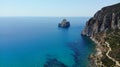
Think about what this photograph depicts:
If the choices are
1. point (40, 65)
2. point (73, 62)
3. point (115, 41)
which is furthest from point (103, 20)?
point (40, 65)

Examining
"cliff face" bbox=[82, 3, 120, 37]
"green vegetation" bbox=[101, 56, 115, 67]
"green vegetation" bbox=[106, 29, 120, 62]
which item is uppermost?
"cliff face" bbox=[82, 3, 120, 37]

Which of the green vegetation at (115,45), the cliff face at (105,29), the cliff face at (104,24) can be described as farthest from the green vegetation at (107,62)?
the cliff face at (104,24)

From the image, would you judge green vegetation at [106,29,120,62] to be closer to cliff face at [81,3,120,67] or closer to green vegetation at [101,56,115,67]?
cliff face at [81,3,120,67]

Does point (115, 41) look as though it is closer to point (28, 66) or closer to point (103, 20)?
point (103, 20)

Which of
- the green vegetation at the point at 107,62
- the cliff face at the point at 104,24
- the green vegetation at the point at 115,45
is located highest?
the cliff face at the point at 104,24

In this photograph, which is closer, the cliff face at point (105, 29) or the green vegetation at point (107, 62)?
the green vegetation at point (107, 62)

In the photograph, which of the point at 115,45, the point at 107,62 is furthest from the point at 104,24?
the point at 107,62

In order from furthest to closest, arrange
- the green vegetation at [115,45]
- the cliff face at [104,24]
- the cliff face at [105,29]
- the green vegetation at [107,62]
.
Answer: the cliff face at [104,24] < the cliff face at [105,29] < the green vegetation at [115,45] < the green vegetation at [107,62]

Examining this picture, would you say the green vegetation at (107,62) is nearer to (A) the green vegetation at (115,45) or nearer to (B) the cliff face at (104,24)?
(A) the green vegetation at (115,45)

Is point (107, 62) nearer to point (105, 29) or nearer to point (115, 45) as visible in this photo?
point (115, 45)

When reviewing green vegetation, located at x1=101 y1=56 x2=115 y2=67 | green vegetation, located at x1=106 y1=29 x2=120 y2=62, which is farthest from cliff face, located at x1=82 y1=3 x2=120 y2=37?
green vegetation, located at x1=101 y1=56 x2=115 y2=67

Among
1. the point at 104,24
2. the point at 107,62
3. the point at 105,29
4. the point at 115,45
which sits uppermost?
the point at 104,24
